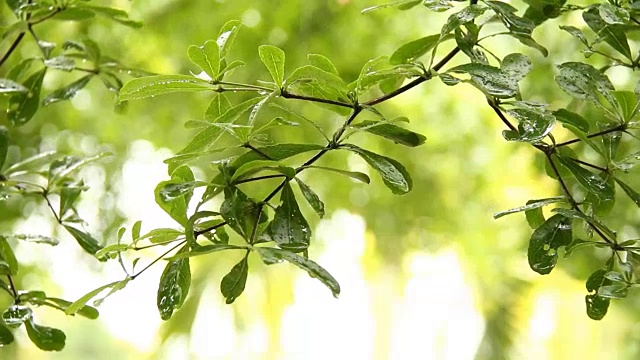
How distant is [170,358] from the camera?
5.94 ft

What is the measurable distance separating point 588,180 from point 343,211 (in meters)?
1.19

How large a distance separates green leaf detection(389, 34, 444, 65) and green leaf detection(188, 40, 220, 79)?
0.32ft

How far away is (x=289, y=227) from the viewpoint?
325mm

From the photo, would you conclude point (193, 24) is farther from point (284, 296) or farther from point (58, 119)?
point (284, 296)

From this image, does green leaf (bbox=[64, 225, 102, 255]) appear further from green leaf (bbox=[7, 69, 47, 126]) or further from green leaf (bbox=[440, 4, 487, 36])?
green leaf (bbox=[440, 4, 487, 36])

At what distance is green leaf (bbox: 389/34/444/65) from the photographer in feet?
1.28

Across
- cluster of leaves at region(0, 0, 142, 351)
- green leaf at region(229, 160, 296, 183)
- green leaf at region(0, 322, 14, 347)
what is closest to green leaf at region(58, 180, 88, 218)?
cluster of leaves at region(0, 0, 142, 351)

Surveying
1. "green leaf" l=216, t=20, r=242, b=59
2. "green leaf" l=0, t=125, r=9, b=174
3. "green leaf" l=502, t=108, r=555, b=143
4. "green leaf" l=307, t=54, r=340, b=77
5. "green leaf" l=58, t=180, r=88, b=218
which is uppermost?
"green leaf" l=0, t=125, r=9, b=174

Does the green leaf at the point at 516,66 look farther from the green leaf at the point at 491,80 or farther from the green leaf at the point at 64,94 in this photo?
the green leaf at the point at 64,94

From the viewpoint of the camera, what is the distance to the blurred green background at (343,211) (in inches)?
44.8

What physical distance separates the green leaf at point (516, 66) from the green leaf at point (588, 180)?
41 mm

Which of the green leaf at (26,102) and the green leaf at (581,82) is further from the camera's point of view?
the green leaf at (26,102)

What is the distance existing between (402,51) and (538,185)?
1397 mm

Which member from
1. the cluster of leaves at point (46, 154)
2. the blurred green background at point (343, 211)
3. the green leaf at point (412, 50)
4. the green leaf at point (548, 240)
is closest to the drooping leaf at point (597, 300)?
the green leaf at point (548, 240)
